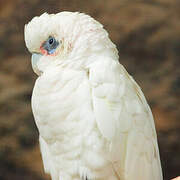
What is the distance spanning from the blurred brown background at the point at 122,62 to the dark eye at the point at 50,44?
183cm

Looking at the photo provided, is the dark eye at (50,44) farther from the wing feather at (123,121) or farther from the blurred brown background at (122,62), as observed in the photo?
the blurred brown background at (122,62)

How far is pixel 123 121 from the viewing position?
1.74 metres

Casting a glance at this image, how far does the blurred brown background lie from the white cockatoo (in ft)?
5.54

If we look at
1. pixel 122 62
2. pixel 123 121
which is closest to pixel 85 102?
pixel 123 121

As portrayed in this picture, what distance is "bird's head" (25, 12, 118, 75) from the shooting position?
172 cm

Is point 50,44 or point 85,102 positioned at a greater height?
point 50,44

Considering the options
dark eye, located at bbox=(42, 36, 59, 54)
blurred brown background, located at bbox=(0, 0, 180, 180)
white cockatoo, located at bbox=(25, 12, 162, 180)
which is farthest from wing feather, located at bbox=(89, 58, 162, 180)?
blurred brown background, located at bbox=(0, 0, 180, 180)

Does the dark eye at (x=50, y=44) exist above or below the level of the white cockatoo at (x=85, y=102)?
above

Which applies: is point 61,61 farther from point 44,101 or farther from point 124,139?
point 124,139

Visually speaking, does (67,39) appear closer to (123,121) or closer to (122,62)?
(123,121)

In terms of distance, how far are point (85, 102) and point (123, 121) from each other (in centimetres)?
16

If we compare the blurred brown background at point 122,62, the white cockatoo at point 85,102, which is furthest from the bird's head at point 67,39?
the blurred brown background at point 122,62

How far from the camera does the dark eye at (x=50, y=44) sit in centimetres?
174

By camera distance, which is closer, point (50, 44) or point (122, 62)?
point (50, 44)
